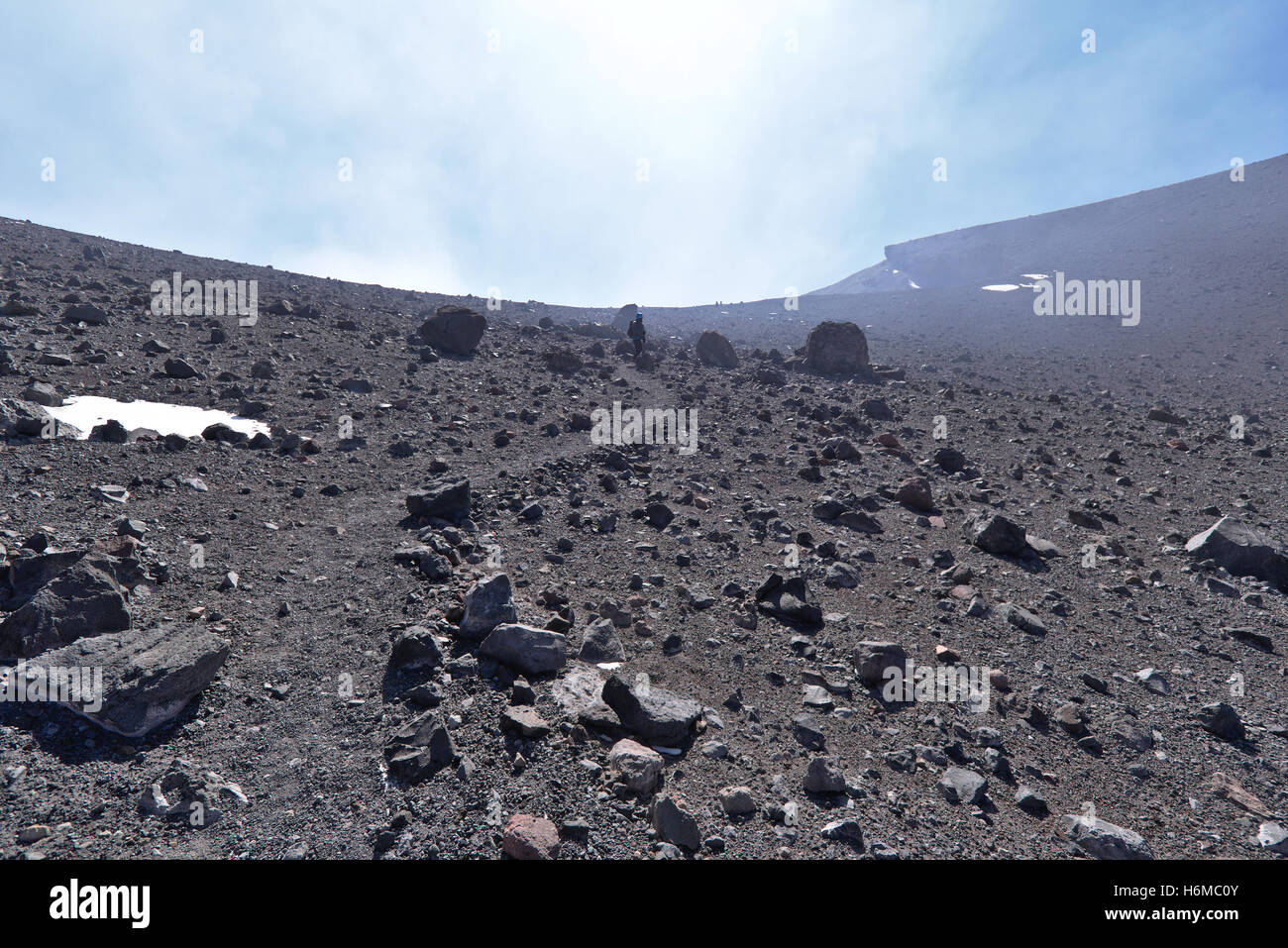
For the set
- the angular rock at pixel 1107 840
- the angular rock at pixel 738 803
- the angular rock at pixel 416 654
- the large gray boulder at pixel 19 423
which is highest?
the large gray boulder at pixel 19 423

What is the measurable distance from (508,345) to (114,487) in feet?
39.8

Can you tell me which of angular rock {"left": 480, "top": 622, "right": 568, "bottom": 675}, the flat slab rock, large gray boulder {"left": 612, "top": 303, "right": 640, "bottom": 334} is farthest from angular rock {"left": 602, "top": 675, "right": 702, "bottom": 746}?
large gray boulder {"left": 612, "top": 303, "right": 640, "bottom": 334}

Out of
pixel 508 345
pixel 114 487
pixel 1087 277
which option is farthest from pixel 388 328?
pixel 1087 277

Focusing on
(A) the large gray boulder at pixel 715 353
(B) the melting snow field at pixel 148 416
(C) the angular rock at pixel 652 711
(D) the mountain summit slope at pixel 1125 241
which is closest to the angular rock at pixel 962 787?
(C) the angular rock at pixel 652 711

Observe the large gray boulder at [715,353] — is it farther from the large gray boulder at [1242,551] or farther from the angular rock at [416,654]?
the angular rock at [416,654]

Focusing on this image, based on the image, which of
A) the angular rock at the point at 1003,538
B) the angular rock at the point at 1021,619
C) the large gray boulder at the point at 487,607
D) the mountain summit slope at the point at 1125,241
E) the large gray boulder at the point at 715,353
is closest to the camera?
the large gray boulder at the point at 487,607

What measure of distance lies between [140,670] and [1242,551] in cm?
1109

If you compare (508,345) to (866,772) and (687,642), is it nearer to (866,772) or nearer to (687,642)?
(687,642)

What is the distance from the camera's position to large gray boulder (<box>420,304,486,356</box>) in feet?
55.0

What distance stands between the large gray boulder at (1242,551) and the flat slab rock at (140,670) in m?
10.6

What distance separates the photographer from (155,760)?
12.1ft

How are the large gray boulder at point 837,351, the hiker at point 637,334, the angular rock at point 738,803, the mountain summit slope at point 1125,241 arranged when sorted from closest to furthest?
the angular rock at point 738,803, the hiker at point 637,334, the large gray boulder at point 837,351, the mountain summit slope at point 1125,241

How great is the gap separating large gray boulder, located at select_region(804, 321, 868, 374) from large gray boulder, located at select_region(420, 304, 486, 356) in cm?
1000

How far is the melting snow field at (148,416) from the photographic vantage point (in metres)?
8.56
